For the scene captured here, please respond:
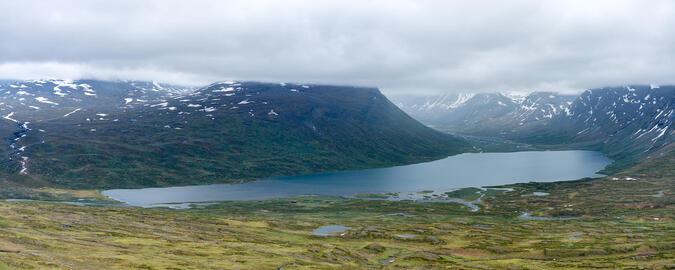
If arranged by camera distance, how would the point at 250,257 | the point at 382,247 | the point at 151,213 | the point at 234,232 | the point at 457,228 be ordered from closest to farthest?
the point at 250,257 → the point at 382,247 → the point at 234,232 → the point at 457,228 → the point at 151,213

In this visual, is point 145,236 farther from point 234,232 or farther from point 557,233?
point 557,233

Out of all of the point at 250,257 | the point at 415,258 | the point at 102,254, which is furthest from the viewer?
the point at 415,258

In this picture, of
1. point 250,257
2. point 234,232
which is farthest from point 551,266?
point 234,232

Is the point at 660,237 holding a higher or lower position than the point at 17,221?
lower

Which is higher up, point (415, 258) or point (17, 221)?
point (17, 221)

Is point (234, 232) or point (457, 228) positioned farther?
point (457, 228)

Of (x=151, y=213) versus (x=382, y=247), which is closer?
(x=382, y=247)

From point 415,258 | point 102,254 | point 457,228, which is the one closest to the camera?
point 102,254

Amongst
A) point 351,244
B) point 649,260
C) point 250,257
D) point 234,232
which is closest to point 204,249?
point 250,257

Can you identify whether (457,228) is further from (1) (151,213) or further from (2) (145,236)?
(1) (151,213)
